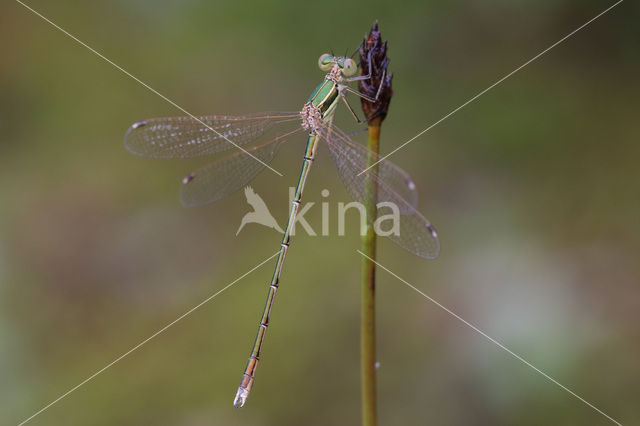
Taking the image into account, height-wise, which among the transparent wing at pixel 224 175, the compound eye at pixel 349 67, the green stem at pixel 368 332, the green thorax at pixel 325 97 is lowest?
the green stem at pixel 368 332

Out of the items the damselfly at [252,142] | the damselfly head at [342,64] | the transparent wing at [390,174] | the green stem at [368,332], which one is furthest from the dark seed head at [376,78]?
the damselfly head at [342,64]

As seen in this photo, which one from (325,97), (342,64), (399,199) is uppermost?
(342,64)

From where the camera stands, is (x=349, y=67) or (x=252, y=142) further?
(x=252, y=142)

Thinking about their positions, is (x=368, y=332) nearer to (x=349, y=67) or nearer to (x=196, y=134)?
(x=349, y=67)

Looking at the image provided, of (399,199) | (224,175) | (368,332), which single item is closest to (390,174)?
(399,199)

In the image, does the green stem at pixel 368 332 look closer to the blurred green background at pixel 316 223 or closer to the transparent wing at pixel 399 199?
the transparent wing at pixel 399 199

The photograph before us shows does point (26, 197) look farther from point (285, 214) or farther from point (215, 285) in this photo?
point (285, 214)

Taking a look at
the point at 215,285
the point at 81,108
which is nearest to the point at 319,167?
the point at 215,285
